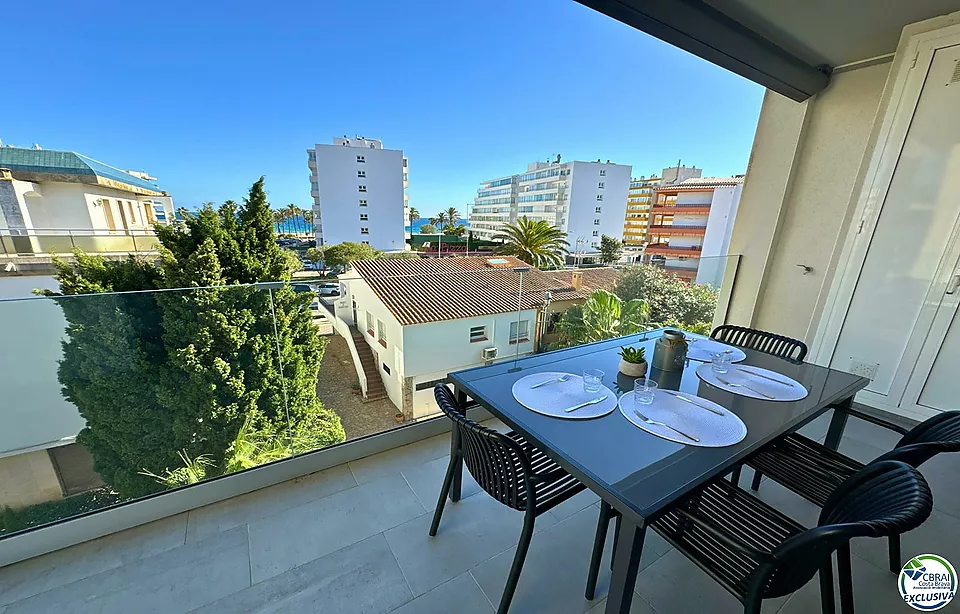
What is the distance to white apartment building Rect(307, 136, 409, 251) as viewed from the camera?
2031 centimetres

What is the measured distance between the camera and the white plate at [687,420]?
107cm

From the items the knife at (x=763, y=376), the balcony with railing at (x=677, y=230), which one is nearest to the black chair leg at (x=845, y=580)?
the knife at (x=763, y=376)

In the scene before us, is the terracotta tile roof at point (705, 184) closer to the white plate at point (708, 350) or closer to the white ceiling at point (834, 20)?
the white ceiling at point (834, 20)

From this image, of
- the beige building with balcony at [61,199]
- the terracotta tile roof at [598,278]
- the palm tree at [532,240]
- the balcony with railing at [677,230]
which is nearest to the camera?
the terracotta tile roof at [598,278]

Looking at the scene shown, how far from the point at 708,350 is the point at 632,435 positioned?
1054 millimetres

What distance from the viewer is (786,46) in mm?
2293

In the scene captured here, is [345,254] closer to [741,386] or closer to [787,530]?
[741,386]

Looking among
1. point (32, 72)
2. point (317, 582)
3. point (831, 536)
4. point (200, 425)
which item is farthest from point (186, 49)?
point (831, 536)

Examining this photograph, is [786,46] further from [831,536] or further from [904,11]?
[831,536]

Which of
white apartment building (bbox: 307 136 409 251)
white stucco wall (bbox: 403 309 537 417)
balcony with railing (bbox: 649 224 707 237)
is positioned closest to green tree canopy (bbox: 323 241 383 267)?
white apartment building (bbox: 307 136 409 251)

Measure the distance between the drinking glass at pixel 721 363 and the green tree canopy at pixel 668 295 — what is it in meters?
1.37

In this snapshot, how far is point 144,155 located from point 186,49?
5.20 metres

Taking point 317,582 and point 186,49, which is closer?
point 317,582
